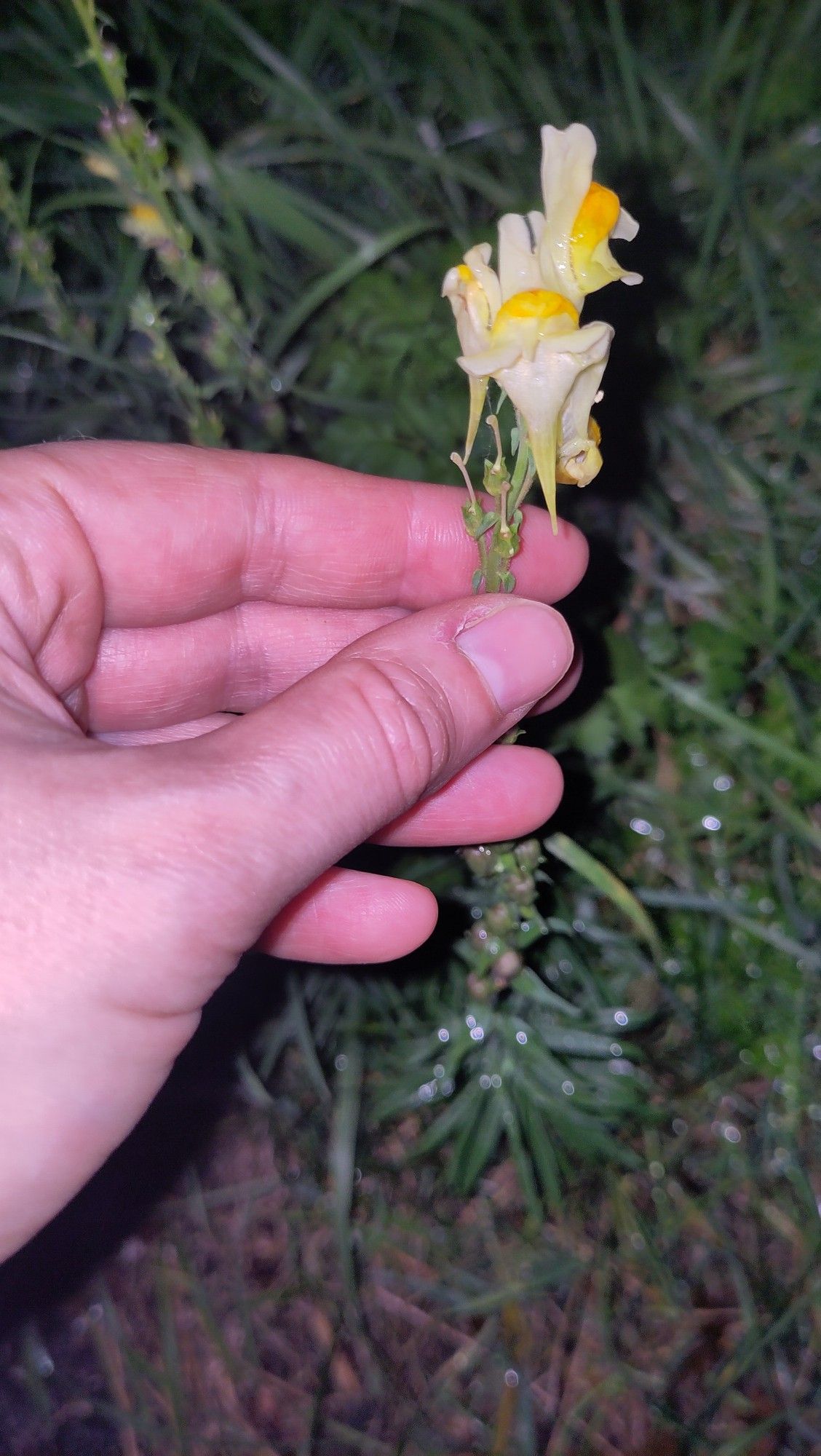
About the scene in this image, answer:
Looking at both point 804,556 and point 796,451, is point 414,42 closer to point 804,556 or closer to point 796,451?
point 796,451

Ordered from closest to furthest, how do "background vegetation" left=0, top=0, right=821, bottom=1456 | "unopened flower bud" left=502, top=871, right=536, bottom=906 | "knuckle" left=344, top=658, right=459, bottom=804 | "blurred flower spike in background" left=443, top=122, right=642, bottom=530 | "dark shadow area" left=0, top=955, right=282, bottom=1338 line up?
"blurred flower spike in background" left=443, top=122, right=642, bottom=530 < "knuckle" left=344, top=658, right=459, bottom=804 < "unopened flower bud" left=502, top=871, right=536, bottom=906 < "background vegetation" left=0, top=0, right=821, bottom=1456 < "dark shadow area" left=0, top=955, right=282, bottom=1338

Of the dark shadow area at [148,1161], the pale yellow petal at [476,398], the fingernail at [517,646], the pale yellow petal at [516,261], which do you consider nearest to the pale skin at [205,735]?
the fingernail at [517,646]

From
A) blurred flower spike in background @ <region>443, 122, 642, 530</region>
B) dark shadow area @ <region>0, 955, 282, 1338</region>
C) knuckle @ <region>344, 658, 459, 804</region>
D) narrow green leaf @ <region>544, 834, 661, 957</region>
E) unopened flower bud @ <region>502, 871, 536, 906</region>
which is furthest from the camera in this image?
dark shadow area @ <region>0, 955, 282, 1338</region>

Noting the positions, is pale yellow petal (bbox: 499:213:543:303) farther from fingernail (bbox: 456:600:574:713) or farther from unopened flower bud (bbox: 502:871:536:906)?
unopened flower bud (bbox: 502:871:536:906)

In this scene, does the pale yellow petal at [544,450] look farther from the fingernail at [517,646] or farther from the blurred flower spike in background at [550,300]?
the fingernail at [517,646]

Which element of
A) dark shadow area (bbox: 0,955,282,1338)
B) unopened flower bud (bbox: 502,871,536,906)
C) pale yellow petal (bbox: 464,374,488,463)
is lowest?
dark shadow area (bbox: 0,955,282,1338)

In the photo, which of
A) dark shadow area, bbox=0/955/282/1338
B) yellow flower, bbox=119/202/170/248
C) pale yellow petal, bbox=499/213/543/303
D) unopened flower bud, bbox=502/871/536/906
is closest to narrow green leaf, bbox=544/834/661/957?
unopened flower bud, bbox=502/871/536/906

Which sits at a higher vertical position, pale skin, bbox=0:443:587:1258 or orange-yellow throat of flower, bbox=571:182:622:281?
orange-yellow throat of flower, bbox=571:182:622:281

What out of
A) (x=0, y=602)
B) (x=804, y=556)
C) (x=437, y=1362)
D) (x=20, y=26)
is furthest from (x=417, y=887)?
(x=20, y=26)
